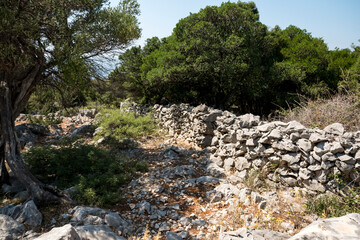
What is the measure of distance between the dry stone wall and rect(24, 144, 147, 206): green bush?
9.35ft

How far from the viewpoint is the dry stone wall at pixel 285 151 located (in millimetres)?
4629

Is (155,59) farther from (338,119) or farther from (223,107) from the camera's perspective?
(338,119)

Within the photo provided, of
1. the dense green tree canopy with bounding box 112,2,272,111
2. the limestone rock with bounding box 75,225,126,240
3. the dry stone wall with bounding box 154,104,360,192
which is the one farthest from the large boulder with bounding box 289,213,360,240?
the dense green tree canopy with bounding box 112,2,272,111

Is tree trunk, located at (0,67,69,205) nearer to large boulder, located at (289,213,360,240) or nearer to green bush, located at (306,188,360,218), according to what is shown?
large boulder, located at (289,213,360,240)

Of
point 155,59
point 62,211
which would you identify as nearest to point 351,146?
point 62,211

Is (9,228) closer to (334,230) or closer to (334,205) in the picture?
(334,230)

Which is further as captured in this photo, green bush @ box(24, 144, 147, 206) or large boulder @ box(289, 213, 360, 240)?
green bush @ box(24, 144, 147, 206)

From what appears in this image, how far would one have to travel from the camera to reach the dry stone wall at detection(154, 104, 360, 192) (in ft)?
15.2

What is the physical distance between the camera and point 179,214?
185 inches

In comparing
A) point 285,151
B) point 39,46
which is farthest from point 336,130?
point 39,46

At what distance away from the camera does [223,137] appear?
24.4 feet

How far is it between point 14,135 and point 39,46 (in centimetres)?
235

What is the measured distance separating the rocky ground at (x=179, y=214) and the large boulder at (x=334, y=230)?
0.05 feet

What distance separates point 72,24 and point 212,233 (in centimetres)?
610
